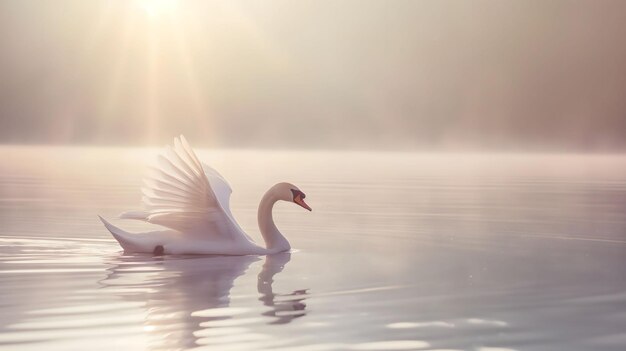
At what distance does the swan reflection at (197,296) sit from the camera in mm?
9461

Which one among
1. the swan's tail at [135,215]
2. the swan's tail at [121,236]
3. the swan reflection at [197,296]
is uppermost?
the swan's tail at [135,215]

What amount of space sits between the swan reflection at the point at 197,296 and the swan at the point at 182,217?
25cm

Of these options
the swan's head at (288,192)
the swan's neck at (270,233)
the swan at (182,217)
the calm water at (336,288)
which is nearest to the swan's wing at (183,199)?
the swan at (182,217)

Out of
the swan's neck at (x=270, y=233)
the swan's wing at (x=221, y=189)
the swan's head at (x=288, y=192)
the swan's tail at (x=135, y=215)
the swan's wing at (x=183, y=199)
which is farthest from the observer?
the swan's head at (x=288, y=192)

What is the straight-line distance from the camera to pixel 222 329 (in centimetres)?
962

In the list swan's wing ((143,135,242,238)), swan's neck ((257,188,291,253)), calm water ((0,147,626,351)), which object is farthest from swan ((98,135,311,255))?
calm water ((0,147,626,351))

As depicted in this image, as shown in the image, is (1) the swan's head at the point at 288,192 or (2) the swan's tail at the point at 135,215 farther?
(1) the swan's head at the point at 288,192

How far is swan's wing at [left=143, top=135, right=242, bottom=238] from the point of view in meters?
14.8

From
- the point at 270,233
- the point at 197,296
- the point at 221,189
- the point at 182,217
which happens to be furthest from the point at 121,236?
→ the point at 197,296

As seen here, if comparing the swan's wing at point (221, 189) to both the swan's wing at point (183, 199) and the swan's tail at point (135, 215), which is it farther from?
the swan's tail at point (135, 215)

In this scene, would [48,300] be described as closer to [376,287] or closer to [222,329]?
[222,329]

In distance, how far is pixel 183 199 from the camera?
15.0 metres

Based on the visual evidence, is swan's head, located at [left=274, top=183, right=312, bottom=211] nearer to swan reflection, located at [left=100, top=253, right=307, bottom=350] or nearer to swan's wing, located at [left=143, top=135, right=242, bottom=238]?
swan reflection, located at [left=100, top=253, right=307, bottom=350]

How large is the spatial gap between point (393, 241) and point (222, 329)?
26.3 feet
